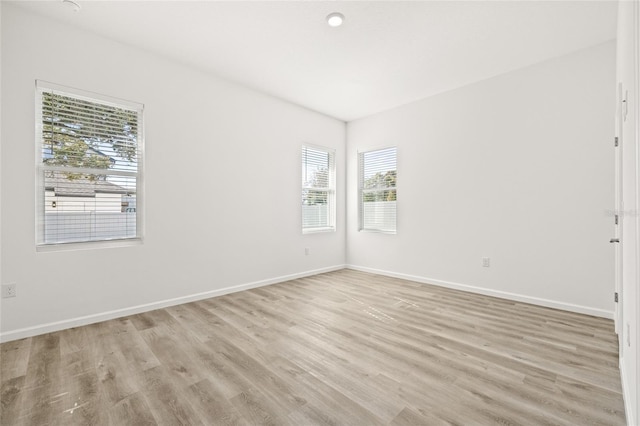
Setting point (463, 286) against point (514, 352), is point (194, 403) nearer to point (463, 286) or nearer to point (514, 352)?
point (514, 352)

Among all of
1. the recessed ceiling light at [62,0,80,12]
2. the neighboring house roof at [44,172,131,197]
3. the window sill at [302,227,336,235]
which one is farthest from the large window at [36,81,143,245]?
the window sill at [302,227,336,235]

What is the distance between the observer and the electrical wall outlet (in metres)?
2.44

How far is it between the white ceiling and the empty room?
0.09ft

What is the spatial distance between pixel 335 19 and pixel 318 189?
2903 millimetres

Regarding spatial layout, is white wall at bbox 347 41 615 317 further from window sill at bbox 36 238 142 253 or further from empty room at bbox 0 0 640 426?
window sill at bbox 36 238 142 253

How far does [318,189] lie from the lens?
5223 millimetres

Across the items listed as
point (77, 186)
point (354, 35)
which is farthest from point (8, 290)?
point (354, 35)

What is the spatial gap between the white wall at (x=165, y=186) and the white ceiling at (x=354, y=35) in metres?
0.29

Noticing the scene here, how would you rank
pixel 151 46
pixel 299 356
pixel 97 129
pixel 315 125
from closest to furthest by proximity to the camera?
pixel 299 356 < pixel 97 129 < pixel 151 46 < pixel 315 125

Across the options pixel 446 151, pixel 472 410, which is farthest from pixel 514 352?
pixel 446 151

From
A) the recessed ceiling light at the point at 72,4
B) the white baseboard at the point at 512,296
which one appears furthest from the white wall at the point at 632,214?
the recessed ceiling light at the point at 72,4

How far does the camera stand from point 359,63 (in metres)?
3.44

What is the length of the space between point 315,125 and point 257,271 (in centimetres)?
267

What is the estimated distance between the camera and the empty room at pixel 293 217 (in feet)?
5.84
